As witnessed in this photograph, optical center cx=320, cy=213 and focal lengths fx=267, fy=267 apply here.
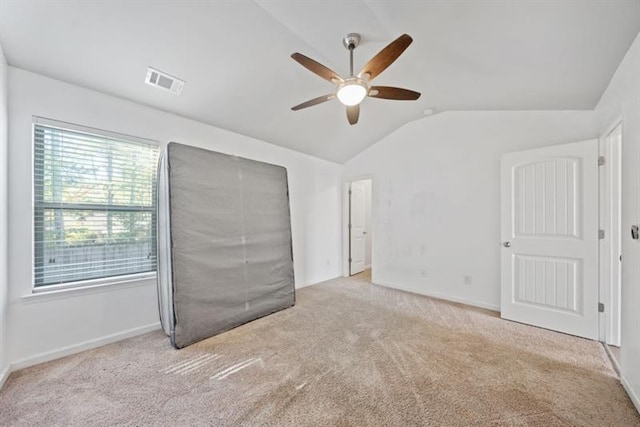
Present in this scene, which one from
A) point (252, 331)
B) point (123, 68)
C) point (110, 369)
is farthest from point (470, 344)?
point (123, 68)

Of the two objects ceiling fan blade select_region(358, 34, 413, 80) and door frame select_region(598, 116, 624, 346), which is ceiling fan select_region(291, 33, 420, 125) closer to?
ceiling fan blade select_region(358, 34, 413, 80)

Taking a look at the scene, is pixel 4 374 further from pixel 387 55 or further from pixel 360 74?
pixel 387 55

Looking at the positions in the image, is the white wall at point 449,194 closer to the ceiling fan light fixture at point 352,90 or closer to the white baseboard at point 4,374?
the ceiling fan light fixture at point 352,90

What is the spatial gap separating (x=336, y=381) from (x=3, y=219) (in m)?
2.80

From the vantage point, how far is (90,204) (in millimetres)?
2545

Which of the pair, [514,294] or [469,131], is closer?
[514,294]

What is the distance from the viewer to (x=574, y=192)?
281 cm

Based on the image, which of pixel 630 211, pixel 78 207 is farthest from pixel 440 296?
pixel 78 207

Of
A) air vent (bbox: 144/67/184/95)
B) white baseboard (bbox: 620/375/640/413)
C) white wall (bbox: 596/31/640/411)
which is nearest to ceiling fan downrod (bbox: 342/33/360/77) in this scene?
air vent (bbox: 144/67/184/95)

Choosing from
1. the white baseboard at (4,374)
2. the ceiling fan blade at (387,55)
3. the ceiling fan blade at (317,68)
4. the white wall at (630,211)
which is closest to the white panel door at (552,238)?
the white wall at (630,211)

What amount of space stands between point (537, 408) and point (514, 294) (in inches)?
68.1

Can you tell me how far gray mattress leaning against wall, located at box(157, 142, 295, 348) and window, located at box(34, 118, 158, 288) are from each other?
10.9 inches

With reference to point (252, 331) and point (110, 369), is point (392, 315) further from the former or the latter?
point (110, 369)

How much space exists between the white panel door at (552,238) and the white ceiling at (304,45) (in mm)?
651
